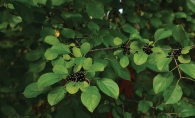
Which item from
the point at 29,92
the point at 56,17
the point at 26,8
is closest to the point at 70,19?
the point at 56,17

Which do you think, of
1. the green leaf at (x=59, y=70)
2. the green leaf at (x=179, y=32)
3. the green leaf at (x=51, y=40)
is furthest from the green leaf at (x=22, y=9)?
the green leaf at (x=179, y=32)

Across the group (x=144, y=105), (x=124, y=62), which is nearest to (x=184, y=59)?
(x=124, y=62)

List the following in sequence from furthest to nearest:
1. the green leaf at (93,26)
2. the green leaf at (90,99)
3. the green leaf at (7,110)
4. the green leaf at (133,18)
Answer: the green leaf at (133,18) → the green leaf at (93,26) → the green leaf at (7,110) → the green leaf at (90,99)

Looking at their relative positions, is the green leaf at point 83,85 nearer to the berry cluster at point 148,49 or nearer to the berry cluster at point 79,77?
the berry cluster at point 79,77

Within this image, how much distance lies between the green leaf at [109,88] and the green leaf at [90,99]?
6 cm

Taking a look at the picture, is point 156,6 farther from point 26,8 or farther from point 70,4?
point 26,8

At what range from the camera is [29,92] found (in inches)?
58.2

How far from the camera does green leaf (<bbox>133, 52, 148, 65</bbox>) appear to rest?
1453 millimetres

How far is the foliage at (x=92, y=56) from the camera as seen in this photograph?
1.33 meters

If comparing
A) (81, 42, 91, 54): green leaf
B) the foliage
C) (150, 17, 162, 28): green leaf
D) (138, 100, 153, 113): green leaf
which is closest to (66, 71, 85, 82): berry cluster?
the foliage

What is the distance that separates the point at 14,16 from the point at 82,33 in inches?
23.9

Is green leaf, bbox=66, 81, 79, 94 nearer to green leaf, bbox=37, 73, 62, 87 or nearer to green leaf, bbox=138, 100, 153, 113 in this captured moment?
green leaf, bbox=37, 73, 62, 87

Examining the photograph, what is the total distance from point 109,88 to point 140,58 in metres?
0.28

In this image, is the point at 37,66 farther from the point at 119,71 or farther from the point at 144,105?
the point at 144,105
